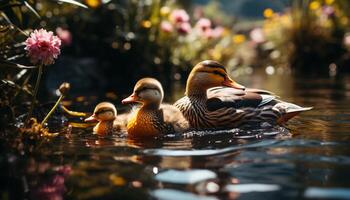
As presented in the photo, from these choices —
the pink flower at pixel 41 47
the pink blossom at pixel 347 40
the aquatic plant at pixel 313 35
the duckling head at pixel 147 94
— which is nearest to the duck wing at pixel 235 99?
the duckling head at pixel 147 94

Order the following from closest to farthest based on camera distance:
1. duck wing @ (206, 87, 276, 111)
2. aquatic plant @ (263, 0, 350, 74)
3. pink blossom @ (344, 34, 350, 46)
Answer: duck wing @ (206, 87, 276, 111), pink blossom @ (344, 34, 350, 46), aquatic plant @ (263, 0, 350, 74)

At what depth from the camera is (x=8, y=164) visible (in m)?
4.68

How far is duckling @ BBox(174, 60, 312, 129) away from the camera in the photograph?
684cm

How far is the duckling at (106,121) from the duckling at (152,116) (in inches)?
9.6

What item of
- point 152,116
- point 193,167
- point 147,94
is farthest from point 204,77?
point 193,167

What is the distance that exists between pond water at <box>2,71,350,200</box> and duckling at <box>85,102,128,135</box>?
318 mm

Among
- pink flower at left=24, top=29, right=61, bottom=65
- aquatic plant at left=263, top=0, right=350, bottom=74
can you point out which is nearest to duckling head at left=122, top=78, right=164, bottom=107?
pink flower at left=24, top=29, right=61, bottom=65

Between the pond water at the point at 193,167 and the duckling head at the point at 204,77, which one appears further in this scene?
the duckling head at the point at 204,77

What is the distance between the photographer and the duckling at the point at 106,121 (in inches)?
267

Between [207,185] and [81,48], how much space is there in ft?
35.4

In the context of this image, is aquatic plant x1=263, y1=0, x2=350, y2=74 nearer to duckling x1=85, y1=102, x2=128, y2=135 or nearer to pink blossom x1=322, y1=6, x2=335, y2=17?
pink blossom x1=322, y1=6, x2=335, y2=17

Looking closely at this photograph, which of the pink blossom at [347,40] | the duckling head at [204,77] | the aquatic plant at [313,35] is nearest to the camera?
the duckling head at [204,77]

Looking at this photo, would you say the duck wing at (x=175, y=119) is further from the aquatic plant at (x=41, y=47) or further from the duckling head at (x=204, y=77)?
the aquatic plant at (x=41, y=47)

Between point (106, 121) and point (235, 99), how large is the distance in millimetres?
1444
